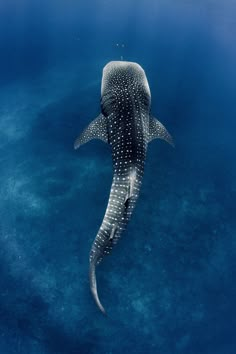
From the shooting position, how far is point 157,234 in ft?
20.3

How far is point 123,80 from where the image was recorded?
684cm

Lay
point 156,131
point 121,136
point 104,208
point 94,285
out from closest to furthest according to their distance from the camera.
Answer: point 94,285
point 121,136
point 104,208
point 156,131

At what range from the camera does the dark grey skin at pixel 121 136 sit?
17.0ft

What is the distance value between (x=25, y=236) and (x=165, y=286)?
2.98m

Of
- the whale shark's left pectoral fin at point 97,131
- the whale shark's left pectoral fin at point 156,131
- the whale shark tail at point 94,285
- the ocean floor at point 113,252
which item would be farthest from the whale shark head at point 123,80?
the whale shark tail at point 94,285

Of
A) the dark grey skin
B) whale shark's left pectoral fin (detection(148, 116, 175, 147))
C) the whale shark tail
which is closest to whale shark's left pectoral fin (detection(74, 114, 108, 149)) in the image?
the dark grey skin

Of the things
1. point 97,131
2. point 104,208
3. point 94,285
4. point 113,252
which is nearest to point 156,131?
point 97,131

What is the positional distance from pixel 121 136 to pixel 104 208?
5.39 feet

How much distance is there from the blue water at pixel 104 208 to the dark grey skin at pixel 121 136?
2.45 feet

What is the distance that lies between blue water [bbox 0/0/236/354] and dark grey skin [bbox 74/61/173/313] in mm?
746

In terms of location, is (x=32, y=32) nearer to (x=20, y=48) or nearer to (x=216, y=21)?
(x=20, y=48)

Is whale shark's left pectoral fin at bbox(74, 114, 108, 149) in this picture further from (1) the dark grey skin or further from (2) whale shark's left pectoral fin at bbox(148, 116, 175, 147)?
(2) whale shark's left pectoral fin at bbox(148, 116, 175, 147)

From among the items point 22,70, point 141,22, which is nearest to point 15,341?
point 22,70

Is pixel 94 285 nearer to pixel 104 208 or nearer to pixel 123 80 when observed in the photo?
pixel 104 208
